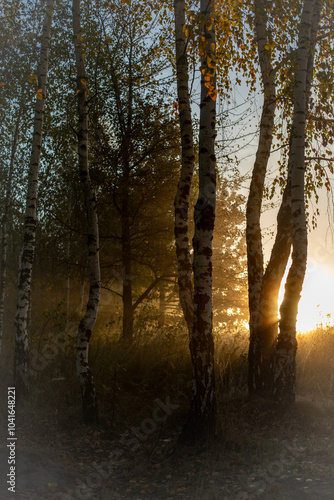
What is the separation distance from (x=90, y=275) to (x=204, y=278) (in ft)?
8.25

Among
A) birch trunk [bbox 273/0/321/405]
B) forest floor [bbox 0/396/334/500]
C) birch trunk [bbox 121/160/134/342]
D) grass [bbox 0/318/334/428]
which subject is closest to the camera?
forest floor [bbox 0/396/334/500]

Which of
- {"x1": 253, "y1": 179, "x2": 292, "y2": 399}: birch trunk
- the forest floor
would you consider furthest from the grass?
{"x1": 253, "y1": 179, "x2": 292, "y2": 399}: birch trunk

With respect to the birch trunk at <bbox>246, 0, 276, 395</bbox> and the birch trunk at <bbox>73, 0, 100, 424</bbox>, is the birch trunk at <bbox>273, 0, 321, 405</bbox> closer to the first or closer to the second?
the birch trunk at <bbox>246, 0, 276, 395</bbox>

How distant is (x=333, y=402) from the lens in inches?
356

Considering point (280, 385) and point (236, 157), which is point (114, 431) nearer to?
point (280, 385)


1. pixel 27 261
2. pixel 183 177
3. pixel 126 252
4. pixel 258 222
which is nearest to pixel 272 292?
pixel 258 222

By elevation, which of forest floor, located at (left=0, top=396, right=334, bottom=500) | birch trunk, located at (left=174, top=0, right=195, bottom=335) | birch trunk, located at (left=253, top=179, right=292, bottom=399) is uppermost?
birch trunk, located at (left=174, top=0, right=195, bottom=335)

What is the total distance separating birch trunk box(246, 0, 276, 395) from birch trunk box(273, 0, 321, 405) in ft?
1.93

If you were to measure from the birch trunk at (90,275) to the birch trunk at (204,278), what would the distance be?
6.69 ft

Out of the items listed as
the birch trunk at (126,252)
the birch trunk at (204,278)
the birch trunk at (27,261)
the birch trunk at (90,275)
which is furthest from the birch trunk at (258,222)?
the birch trunk at (126,252)

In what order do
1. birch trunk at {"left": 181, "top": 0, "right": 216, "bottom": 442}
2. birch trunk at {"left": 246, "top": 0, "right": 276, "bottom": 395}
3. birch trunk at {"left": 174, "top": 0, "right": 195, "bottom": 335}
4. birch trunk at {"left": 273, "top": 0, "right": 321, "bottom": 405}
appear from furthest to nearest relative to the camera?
birch trunk at {"left": 246, "top": 0, "right": 276, "bottom": 395} < birch trunk at {"left": 174, "top": 0, "right": 195, "bottom": 335} < birch trunk at {"left": 273, "top": 0, "right": 321, "bottom": 405} < birch trunk at {"left": 181, "top": 0, "right": 216, "bottom": 442}

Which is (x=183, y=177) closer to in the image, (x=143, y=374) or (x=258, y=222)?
(x=258, y=222)

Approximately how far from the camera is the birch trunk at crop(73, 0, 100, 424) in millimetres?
8602

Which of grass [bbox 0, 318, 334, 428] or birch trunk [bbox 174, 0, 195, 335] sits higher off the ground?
birch trunk [bbox 174, 0, 195, 335]
